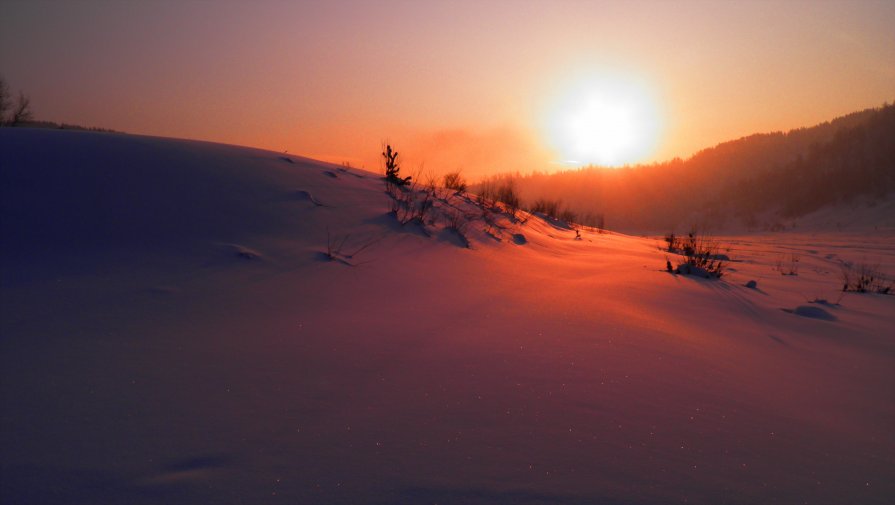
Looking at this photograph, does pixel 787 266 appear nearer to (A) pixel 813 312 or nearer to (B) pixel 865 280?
(B) pixel 865 280

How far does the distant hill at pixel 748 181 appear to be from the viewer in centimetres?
1839

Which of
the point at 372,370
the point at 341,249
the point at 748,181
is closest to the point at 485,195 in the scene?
the point at 341,249

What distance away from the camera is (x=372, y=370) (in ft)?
5.21

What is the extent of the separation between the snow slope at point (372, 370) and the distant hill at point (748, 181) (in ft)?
61.7

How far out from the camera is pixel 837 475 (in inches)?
47.7

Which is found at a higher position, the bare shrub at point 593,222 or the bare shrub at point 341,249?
the bare shrub at point 593,222

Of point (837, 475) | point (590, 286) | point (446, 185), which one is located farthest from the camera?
point (446, 185)

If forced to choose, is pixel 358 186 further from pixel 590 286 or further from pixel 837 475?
pixel 837 475

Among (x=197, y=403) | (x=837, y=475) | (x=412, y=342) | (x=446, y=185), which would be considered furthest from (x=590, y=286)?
(x=446, y=185)

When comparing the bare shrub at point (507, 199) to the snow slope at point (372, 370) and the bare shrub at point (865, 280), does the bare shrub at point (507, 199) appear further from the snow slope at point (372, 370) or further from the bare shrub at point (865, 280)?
the bare shrub at point (865, 280)

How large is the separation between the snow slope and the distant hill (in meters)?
18.8

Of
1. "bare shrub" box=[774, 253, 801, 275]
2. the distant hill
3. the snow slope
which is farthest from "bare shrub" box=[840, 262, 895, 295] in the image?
the distant hill

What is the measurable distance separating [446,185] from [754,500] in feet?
22.4

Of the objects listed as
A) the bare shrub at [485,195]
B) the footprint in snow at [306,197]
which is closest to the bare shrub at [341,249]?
the footprint in snow at [306,197]
